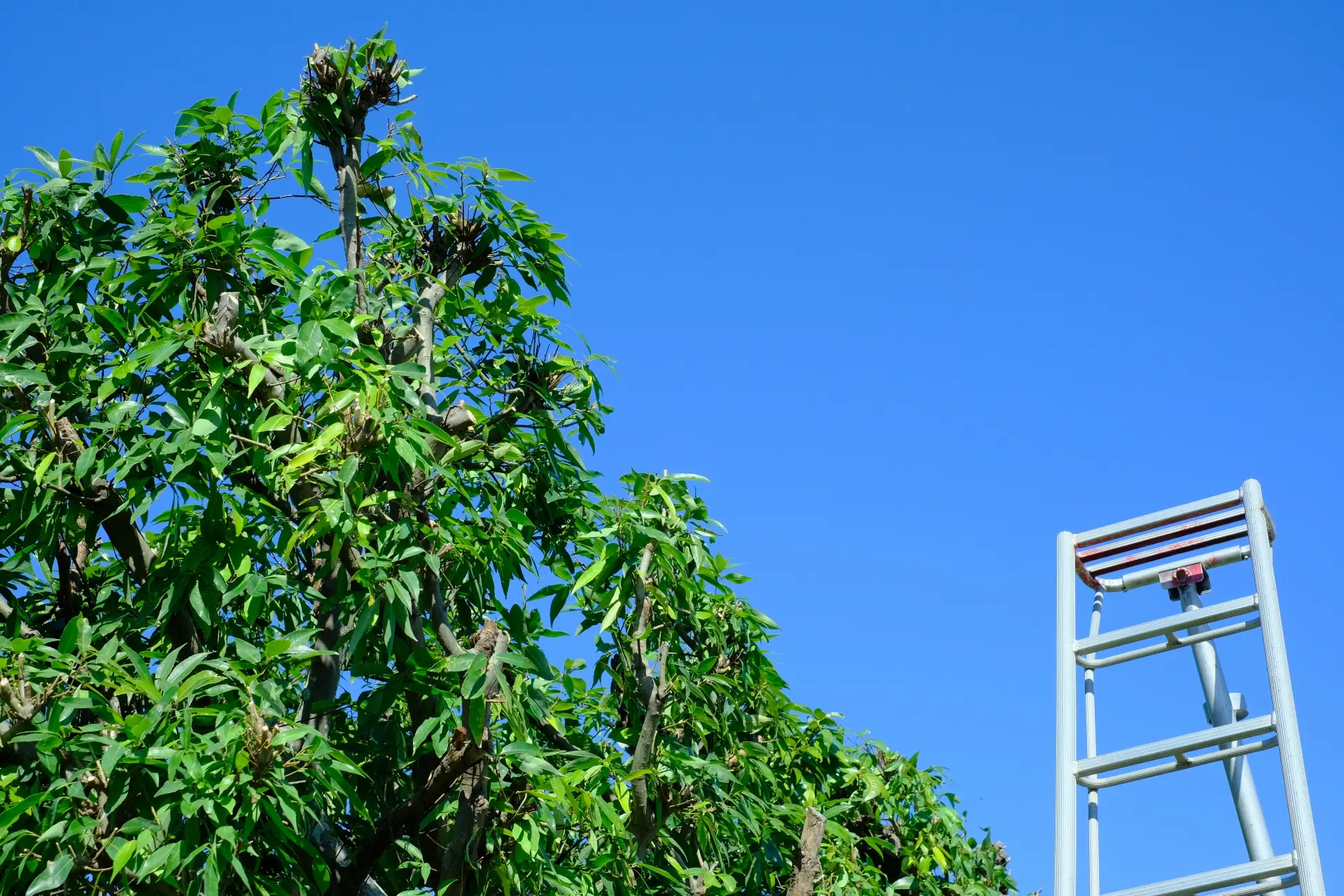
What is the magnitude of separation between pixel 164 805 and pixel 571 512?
6.55 ft

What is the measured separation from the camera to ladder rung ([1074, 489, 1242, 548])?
3979 millimetres

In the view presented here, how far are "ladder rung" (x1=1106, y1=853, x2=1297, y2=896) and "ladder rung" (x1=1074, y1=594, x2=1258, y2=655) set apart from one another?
696mm

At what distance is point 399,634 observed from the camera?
13.0ft

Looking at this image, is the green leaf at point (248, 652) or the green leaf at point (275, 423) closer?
the green leaf at point (248, 652)

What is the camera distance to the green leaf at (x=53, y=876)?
3100 millimetres

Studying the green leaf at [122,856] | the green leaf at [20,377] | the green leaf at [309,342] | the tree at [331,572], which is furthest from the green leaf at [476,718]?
the green leaf at [20,377]

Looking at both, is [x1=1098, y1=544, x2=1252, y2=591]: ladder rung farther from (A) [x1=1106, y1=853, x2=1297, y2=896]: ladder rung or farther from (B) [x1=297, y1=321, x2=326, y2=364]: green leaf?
(B) [x1=297, y1=321, x2=326, y2=364]: green leaf

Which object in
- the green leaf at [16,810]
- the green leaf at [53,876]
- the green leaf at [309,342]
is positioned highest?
the green leaf at [309,342]

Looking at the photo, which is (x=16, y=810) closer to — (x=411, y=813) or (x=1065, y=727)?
(x=411, y=813)

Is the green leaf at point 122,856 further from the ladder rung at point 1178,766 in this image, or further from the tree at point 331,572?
the ladder rung at point 1178,766

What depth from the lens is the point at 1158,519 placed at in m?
4.10

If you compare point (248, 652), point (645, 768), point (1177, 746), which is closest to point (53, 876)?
point (248, 652)

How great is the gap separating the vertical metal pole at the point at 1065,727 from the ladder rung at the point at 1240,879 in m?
0.30

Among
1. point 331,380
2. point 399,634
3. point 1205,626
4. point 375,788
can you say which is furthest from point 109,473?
point 1205,626
